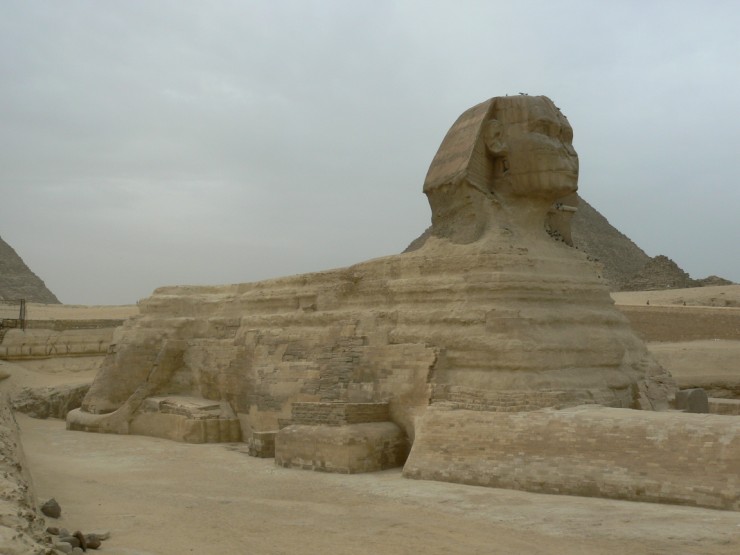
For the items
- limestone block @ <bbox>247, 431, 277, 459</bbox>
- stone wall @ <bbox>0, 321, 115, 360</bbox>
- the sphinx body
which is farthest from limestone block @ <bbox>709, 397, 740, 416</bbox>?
stone wall @ <bbox>0, 321, 115, 360</bbox>

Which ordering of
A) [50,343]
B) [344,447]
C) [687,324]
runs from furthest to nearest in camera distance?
[687,324] → [50,343] → [344,447]

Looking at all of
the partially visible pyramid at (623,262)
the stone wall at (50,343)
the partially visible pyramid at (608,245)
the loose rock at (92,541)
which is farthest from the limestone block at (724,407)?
the partially visible pyramid at (623,262)

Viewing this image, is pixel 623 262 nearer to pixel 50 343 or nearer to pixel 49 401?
pixel 50 343

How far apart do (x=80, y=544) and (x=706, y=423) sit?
5.39 m

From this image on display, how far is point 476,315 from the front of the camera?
347 inches

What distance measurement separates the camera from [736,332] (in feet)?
79.2

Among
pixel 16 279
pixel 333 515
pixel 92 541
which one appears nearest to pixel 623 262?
pixel 333 515

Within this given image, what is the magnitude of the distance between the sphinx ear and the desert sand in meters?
4.33

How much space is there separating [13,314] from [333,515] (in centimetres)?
3174

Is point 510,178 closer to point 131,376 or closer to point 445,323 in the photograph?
point 445,323

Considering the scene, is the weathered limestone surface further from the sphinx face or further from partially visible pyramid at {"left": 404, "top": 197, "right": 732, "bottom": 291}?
partially visible pyramid at {"left": 404, "top": 197, "right": 732, "bottom": 291}

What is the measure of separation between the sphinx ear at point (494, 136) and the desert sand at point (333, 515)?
433cm

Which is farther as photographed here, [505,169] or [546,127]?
[505,169]

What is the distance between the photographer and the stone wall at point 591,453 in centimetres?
643
